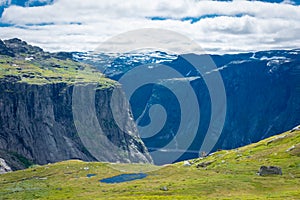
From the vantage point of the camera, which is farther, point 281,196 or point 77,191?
point 77,191

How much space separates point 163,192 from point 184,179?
21.1 meters

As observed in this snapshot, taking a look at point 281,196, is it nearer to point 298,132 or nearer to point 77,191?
point 77,191

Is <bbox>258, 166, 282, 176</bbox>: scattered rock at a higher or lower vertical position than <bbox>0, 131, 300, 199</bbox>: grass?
higher

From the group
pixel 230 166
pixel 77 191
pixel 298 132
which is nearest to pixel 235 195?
pixel 230 166

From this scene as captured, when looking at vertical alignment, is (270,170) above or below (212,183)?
above

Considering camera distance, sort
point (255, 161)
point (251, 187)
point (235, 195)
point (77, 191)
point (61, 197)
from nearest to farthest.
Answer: point (235, 195), point (251, 187), point (61, 197), point (77, 191), point (255, 161)

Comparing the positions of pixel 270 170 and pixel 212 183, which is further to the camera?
pixel 270 170

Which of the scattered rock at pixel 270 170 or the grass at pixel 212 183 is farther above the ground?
the scattered rock at pixel 270 170

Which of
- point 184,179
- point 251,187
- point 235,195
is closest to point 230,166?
point 184,179

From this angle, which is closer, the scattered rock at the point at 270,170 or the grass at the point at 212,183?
the grass at the point at 212,183

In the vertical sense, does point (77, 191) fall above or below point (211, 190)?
below

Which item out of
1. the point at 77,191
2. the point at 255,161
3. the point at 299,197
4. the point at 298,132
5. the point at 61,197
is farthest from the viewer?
the point at 298,132

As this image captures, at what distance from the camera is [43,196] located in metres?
129

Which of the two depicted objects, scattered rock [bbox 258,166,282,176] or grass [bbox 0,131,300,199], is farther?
scattered rock [bbox 258,166,282,176]
